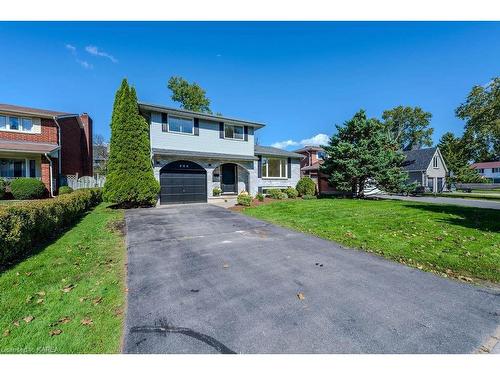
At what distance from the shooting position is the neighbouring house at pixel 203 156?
14859mm

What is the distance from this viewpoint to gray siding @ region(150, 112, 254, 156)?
14891 mm

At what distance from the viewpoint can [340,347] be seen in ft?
8.16

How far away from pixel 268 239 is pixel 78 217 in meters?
9.06

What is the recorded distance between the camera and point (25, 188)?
14883 millimetres

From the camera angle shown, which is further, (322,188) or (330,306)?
(322,188)

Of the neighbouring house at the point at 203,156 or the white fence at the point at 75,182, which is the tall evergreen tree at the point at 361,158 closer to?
the neighbouring house at the point at 203,156

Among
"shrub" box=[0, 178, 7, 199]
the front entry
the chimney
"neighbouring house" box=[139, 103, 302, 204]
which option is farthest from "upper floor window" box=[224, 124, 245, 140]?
the chimney

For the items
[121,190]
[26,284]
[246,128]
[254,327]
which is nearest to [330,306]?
[254,327]

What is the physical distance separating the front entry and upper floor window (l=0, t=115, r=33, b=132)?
14.8 metres

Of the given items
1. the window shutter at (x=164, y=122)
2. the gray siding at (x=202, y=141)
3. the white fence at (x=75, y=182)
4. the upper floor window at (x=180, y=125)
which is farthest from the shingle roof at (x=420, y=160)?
the white fence at (x=75, y=182)

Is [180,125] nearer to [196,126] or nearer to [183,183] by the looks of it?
[196,126]

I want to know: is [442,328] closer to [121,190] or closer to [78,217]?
[78,217]

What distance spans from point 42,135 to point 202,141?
12.7 meters

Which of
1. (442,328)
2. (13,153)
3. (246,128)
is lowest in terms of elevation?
(442,328)
